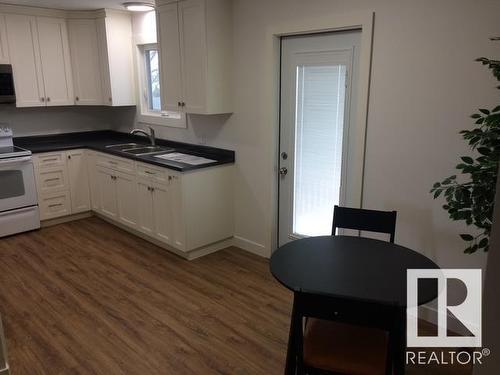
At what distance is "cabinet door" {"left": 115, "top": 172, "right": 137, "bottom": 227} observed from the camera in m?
4.28

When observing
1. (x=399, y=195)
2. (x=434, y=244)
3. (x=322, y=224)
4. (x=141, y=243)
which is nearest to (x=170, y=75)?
(x=141, y=243)

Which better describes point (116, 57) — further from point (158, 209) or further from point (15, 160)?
point (158, 209)

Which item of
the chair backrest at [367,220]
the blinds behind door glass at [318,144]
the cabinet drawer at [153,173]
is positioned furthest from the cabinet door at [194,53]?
the chair backrest at [367,220]

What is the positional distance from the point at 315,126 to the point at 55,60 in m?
3.35

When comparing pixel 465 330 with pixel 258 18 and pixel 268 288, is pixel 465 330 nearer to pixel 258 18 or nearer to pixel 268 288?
pixel 268 288

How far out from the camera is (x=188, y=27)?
366cm

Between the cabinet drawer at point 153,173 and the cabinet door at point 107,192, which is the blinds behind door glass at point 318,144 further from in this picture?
the cabinet door at point 107,192

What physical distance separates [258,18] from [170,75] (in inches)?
40.9

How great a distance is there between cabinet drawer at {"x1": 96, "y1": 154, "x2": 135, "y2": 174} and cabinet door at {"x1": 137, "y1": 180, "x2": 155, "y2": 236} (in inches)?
8.5

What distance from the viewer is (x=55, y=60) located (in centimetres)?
480

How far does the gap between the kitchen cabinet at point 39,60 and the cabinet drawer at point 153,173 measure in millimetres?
1710

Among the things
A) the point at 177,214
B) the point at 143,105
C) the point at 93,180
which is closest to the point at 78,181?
the point at 93,180

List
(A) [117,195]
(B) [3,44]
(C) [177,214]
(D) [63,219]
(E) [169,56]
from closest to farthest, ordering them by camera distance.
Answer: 1. (C) [177,214]
2. (E) [169,56]
3. (B) [3,44]
4. (A) [117,195]
5. (D) [63,219]

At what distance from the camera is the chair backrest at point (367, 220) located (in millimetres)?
2430
